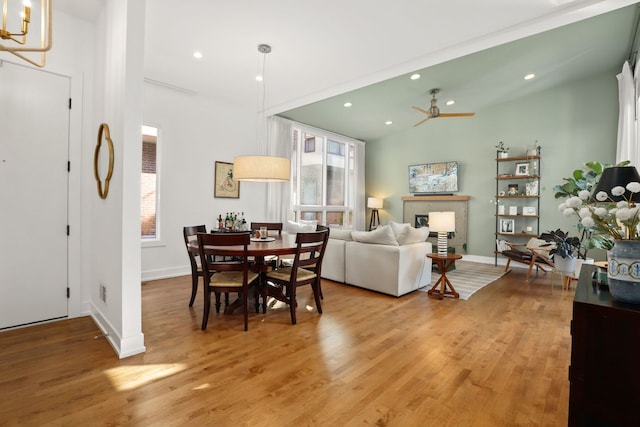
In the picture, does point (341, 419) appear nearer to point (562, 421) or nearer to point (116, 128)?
point (562, 421)

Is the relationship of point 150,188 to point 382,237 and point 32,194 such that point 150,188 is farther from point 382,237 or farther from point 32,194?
point 382,237

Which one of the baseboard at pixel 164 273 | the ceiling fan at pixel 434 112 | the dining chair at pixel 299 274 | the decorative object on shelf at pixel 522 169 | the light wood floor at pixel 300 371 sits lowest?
the light wood floor at pixel 300 371

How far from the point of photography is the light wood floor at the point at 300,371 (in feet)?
5.49

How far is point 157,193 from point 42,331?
8.32 ft

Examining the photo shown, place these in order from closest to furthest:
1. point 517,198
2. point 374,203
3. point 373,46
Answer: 1. point 373,46
2. point 517,198
3. point 374,203

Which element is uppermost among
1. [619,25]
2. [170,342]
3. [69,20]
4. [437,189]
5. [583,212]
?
[619,25]

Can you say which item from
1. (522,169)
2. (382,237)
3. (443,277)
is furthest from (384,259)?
(522,169)

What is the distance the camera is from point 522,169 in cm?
639

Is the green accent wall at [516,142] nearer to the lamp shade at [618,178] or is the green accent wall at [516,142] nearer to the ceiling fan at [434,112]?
the ceiling fan at [434,112]

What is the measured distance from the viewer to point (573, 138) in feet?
19.5

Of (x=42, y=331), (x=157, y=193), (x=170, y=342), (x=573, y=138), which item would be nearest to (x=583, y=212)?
(x=170, y=342)

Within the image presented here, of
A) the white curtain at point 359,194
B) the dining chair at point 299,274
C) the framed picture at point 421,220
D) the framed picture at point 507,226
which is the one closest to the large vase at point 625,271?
the dining chair at point 299,274

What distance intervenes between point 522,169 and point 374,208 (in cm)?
364

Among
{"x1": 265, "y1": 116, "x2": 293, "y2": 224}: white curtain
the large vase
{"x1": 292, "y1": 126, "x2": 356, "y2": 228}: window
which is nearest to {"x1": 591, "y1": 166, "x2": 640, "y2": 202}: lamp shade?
the large vase
